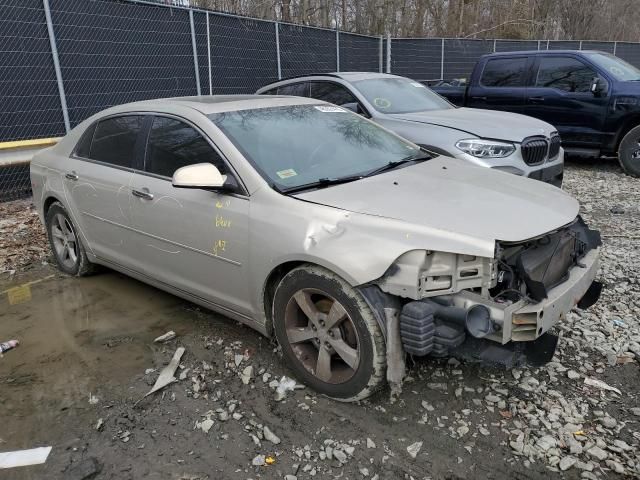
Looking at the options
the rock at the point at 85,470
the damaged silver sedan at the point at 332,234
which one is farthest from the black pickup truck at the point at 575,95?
the rock at the point at 85,470

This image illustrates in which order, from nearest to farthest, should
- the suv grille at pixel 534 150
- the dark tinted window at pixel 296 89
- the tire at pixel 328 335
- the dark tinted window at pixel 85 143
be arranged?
the tire at pixel 328 335 → the dark tinted window at pixel 85 143 → the suv grille at pixel 534 150 → the dark tinted window at pixel 296 89

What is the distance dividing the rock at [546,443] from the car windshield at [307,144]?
1803mm

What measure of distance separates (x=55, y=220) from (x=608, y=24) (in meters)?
31.7

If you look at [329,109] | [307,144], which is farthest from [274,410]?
[329,109]

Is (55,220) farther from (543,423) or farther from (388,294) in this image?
(543,423)

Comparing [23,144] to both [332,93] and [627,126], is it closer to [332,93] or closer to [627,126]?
[332,93]

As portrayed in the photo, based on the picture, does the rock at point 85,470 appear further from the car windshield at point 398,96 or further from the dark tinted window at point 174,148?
the car windshield at point 398,96

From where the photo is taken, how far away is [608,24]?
94.7ft

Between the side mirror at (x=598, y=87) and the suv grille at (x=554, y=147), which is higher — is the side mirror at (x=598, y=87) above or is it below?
above

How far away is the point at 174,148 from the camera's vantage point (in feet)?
12.5

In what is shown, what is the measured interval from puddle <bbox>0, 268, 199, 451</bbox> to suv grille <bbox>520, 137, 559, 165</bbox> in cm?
420

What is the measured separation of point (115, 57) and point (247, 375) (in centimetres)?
719

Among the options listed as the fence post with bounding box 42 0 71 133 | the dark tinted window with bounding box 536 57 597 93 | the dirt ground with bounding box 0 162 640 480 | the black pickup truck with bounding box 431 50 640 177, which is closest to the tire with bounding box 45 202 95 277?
the dirt ground with bounding box 0 162 640 480

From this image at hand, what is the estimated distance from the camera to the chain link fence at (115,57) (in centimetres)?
772
